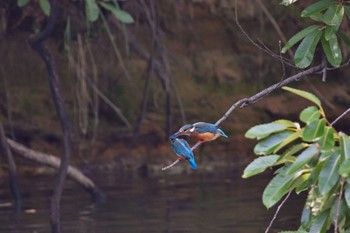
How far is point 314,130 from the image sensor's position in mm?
2393

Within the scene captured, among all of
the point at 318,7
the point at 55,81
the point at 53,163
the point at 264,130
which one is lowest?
the point at 53,163

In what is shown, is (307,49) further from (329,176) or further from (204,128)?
(329,176)

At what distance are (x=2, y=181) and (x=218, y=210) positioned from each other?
90.9 inches

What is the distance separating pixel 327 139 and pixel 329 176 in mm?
87

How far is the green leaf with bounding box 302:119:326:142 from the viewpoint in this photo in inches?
94.0

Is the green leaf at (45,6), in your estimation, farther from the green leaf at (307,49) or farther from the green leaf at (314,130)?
the green leaf at (314,130)

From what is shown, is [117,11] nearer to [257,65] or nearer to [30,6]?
[30,6]

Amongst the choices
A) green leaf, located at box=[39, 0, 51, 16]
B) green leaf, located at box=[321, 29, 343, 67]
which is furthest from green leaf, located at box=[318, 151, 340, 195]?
green leaf, located at box=[39, 0, 51, 16]

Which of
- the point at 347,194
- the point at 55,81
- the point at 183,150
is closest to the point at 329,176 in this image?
the point at 347,194

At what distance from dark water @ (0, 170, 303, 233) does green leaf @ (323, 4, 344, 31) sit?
9.85 ft

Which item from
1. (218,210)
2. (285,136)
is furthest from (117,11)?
(285,136)

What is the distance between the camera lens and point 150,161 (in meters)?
8.85

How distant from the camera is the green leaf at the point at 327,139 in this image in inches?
95.3

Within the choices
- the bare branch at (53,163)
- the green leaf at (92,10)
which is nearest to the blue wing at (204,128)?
the green leaf at (92,10)
